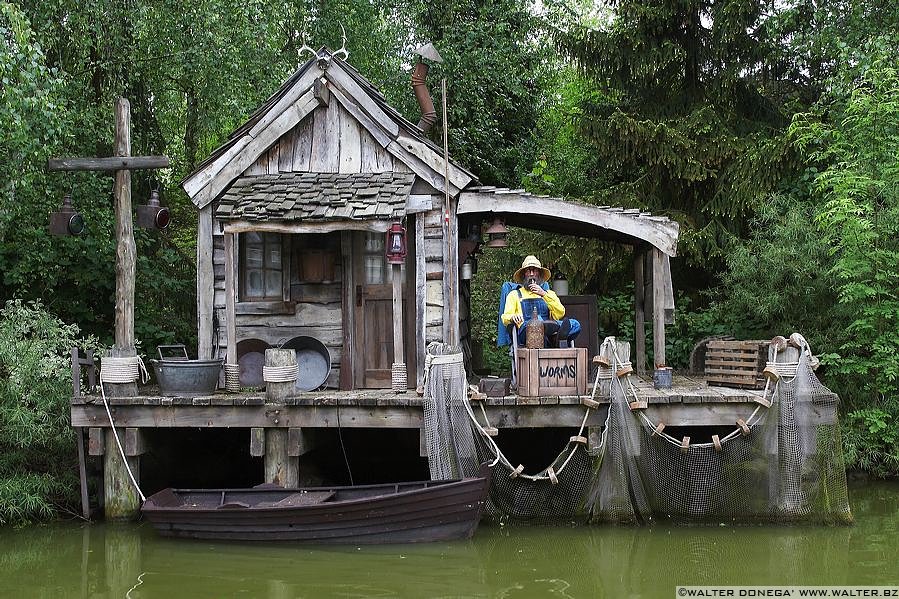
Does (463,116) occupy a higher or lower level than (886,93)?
higher

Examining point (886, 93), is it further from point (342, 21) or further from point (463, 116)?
point (342, 21)

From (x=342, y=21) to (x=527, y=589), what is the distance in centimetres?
1300

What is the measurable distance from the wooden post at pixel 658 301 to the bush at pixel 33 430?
6.73 m

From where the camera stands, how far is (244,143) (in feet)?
36.4

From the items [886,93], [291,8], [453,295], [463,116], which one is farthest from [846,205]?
[291,8]

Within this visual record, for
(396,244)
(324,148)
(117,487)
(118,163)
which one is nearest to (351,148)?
(324,148)

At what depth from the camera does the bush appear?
978 centimetres

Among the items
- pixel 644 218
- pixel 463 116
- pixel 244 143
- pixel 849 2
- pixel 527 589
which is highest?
pixel 849 2

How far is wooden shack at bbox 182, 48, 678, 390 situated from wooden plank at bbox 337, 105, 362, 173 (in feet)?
0.05

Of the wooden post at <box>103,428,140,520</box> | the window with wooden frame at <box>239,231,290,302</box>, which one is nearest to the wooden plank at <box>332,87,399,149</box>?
the window with wooden frame at <box>239,231,290,302</box>

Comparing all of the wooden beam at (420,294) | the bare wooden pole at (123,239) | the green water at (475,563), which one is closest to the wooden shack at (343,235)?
the wooden beam at (420,294)

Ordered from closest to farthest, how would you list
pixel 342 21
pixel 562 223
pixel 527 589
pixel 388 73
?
pixel 527 589 < pixel 562 223 < pixel 342 21 < pixel 388 73

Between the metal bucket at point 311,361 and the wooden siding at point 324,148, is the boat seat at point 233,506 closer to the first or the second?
the metal bucket at point 311,361

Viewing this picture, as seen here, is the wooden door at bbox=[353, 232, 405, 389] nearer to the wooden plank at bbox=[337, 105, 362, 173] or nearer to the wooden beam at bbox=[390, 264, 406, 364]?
the wooden plank at bbox=[337, 105, 362, 173]
